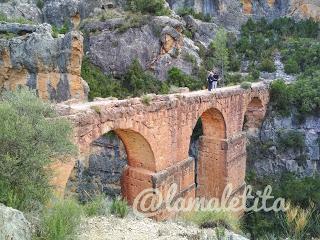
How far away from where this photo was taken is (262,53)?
3806 cm

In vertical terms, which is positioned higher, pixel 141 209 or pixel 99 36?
pixel 99 36

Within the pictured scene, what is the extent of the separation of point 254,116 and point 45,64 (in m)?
13.8

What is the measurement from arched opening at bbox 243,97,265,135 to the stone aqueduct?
1972 mm

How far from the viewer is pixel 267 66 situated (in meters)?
35.0

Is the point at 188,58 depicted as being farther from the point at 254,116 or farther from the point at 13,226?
the point at 13,226

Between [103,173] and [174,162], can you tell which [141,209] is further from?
[103,173]

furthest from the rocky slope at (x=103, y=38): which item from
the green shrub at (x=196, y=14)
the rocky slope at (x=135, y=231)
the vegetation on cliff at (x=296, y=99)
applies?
A: the rocky slope at (x=135, y=231)

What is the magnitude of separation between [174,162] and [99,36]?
1988 cm

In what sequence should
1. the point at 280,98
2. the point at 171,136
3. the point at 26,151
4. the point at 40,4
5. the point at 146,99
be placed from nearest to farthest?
the point at 26,151 < the point at 146,99 < the point at 171,136 < the point at 280,98 < the point at 40,4

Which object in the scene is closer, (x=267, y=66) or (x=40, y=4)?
(x=267, y=66)

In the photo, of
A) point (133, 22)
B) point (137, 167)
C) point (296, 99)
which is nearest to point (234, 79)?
point (296, 99)

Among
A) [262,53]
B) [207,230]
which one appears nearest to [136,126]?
[207,230]

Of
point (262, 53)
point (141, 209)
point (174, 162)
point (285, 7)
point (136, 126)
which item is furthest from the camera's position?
point (285, 7)

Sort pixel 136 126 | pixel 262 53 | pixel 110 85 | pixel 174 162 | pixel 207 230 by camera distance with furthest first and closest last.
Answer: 1. pixel 262 53
2. pixel 110 85
3. pixel 174 162
4. pixel 136 126
5. pixel 207 230
